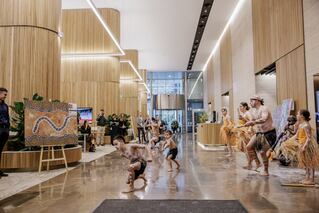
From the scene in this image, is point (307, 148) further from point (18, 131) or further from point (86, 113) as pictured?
point (86, 113)

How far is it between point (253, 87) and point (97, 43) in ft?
23.7

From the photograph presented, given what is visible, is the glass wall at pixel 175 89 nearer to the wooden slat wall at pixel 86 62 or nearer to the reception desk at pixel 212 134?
the wooden slat wall at pixel 86 62

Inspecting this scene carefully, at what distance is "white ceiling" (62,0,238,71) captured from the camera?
39.9 ft

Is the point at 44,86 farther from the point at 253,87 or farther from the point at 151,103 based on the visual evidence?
the point at 151,103

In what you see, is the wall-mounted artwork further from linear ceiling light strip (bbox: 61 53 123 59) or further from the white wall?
linear ceiling light strip (bbox: 61 53 123 59)

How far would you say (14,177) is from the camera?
5.42m

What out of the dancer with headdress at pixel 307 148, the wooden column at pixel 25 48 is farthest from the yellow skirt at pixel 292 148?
the wooden column at pixel 25 48

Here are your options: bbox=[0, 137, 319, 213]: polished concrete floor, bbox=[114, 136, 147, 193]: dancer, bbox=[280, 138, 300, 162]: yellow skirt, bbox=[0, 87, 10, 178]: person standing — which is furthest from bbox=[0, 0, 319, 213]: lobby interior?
bbox=[0, 87, 10, 178]: person standing

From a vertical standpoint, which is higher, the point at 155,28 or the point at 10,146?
the point at 155,28

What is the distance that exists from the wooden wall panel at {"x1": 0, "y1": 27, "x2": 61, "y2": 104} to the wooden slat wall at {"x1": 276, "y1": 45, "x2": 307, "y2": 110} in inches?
234

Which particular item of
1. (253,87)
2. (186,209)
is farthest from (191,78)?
(186,209)

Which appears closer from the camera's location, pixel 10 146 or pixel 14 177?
pixel 14 177

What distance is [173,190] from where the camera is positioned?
423 cm

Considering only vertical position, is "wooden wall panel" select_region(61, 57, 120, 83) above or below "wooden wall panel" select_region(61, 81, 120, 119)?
above
